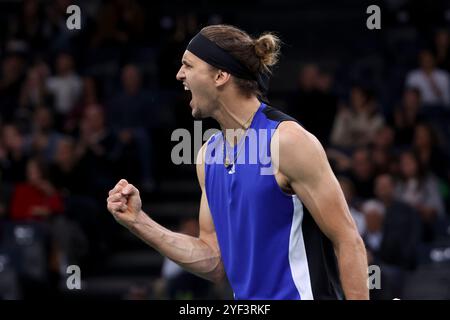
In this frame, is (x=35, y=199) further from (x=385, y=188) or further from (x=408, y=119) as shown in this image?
(x=408, y=119)

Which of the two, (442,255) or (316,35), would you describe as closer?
(442,255)

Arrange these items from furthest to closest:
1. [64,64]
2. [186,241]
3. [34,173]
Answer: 1. [64,64]
2. [34,173]
3. [186,241]

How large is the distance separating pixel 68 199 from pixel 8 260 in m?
1.24

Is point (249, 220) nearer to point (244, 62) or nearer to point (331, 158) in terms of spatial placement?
point (244, 62)

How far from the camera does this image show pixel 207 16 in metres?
14.3

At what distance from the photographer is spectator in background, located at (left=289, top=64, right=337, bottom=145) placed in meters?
12.0

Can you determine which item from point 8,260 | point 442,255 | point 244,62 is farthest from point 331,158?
point 244,62

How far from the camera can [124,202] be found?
16.0 ft

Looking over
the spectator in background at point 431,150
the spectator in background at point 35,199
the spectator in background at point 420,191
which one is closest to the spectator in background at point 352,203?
the spectator in background at point 420,191

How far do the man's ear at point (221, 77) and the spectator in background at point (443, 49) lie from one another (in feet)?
26.7

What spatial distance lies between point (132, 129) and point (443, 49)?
365cm

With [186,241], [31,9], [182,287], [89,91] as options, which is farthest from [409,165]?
[186,241]

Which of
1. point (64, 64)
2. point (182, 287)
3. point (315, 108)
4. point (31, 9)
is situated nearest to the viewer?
point (182, 287)

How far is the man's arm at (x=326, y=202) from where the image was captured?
4598 millimetres
